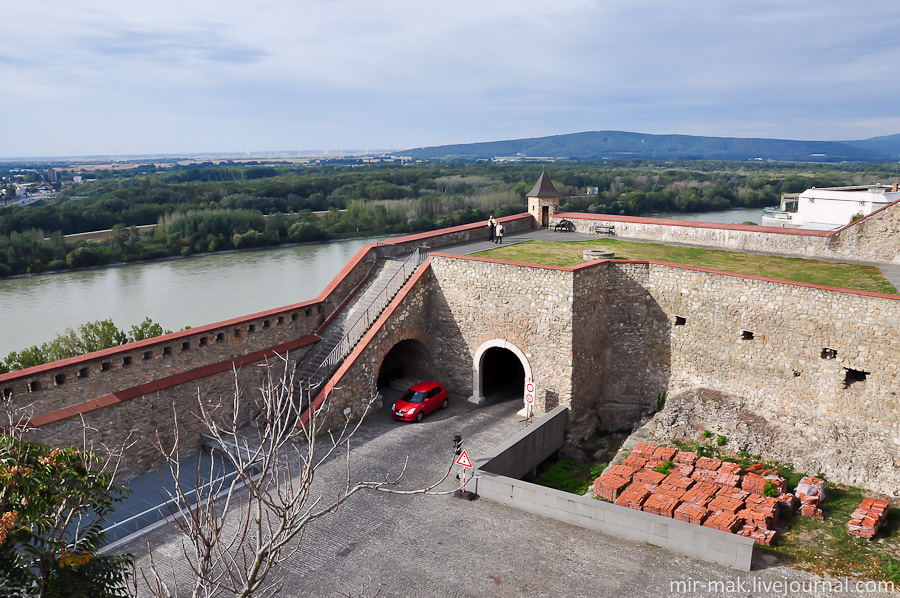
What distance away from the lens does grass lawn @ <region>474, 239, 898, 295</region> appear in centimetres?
1466

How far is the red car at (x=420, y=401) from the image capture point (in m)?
14.6

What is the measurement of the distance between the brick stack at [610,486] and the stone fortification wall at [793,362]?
312 centimetres

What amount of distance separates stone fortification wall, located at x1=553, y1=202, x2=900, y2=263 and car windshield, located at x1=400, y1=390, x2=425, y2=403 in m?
9.50

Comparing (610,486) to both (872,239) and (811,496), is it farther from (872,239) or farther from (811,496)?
(872,239)

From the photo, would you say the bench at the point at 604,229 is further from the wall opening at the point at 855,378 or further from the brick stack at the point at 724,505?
the brick stack at the point at 724,505

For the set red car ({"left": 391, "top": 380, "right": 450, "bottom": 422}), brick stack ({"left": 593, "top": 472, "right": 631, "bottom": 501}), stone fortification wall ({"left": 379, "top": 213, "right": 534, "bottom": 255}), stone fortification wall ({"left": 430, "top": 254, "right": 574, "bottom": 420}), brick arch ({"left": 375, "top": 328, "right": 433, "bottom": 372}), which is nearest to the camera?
brick stack ({"left": 593, "top": 472, "right": 631, "bottom": 501})

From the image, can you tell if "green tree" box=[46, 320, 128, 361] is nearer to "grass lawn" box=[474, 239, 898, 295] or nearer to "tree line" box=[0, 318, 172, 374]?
"tree line" box=[0, 318, 172, 374]

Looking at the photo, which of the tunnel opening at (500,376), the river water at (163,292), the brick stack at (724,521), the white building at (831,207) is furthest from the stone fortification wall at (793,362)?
the river water at (163,292)

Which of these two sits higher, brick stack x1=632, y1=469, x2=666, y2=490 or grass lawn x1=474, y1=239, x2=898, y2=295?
grass lawn x1=474, y1=239, x2=898, y2=295

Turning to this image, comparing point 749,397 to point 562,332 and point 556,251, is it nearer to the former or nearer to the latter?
point 562,332

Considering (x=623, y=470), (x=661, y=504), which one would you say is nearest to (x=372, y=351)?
(x=623, y=470)

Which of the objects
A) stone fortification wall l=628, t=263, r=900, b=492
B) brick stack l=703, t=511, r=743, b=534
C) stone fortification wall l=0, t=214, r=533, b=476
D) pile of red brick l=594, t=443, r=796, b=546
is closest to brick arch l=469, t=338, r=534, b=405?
stone fortification wall l=628, t=263, r=900, b=492

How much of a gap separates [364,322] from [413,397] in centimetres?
213

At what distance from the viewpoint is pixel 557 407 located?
49.3ft
